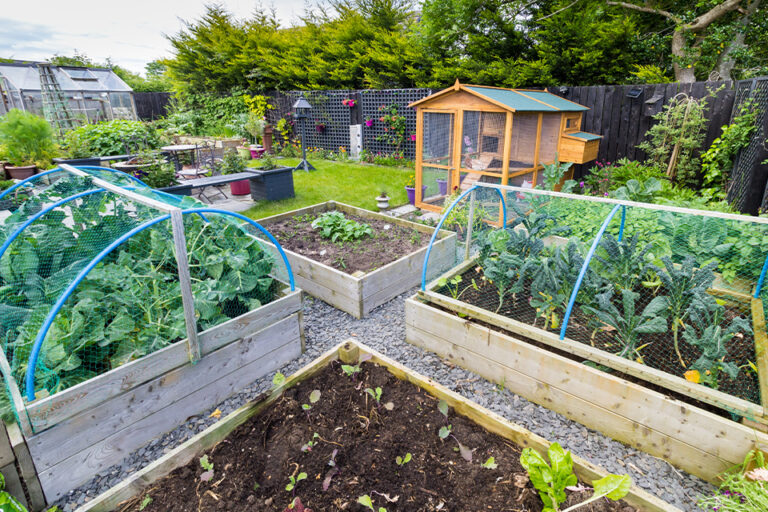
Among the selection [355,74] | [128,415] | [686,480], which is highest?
[355,74]

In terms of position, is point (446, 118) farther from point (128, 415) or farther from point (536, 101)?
point (128, 415)

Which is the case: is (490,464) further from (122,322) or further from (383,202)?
(383,202)

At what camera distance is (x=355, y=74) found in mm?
12391

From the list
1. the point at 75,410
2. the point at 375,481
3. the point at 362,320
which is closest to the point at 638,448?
the point at 375,481

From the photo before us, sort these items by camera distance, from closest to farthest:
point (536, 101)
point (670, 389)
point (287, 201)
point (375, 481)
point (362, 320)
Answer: point (375, 481) → point (670, 389) → point (362, 320) → point (536, 101) → point (287, 201)

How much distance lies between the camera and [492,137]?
531 centimetres

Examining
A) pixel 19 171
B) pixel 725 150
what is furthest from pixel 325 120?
pixel 725 150

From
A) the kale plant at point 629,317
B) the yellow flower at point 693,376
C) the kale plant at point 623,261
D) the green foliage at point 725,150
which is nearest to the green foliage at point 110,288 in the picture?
the kale plant at point 629,317

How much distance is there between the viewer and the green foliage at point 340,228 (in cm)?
455

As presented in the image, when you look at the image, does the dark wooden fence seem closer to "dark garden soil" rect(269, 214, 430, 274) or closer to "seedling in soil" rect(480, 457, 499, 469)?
"dark garden soil" rect(269, 214, 430, 274)

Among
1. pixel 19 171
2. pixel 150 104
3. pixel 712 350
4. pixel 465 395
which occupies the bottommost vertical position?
pixel 465 395

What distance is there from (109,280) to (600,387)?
9.36ft

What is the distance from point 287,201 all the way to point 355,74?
724cm

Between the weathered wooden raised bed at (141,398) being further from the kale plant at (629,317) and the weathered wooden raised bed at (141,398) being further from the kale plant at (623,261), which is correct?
the kale plant at (623,261)
